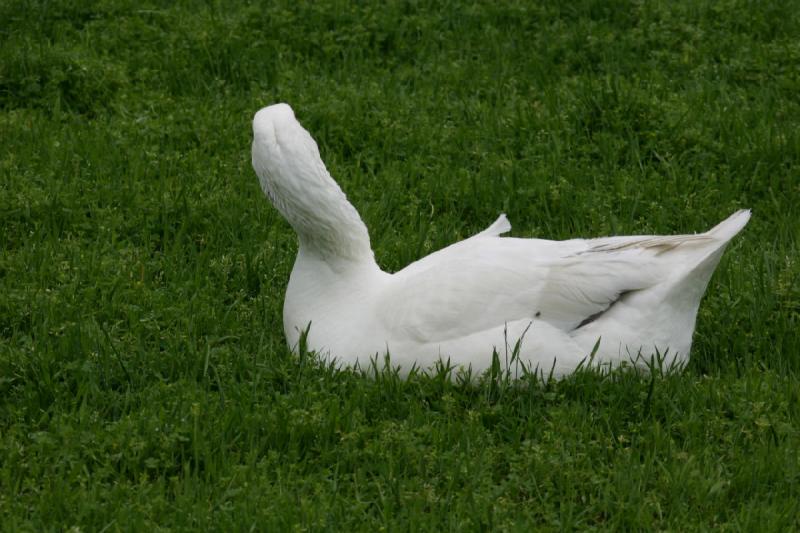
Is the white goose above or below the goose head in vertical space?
below

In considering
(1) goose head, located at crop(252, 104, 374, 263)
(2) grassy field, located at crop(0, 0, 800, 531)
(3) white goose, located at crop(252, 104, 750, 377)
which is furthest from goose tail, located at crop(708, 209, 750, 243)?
(1) goose head, located at crop(252, 104, 374, 263)

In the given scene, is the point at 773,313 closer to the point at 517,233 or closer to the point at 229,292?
the point at 517,233

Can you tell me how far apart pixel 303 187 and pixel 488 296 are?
3.05 ft

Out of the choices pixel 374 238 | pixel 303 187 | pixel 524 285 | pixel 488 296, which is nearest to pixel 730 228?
pixel 524 285

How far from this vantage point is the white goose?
5.41m

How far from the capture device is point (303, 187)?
18.0ft

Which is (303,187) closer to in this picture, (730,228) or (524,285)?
(524,285)

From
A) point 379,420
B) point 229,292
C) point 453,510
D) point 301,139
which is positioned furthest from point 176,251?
point 453,510

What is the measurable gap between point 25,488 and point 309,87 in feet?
A: 14.8

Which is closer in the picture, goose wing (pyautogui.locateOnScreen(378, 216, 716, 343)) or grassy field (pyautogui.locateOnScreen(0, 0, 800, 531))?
grassy field (pyautogui.locateOnScreen(0, 0, 800, 531))

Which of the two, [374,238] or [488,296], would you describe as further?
[374,238]

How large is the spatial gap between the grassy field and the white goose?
0.18 meters

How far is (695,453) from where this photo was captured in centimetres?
491

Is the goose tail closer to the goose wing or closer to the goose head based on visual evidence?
the goose wing
